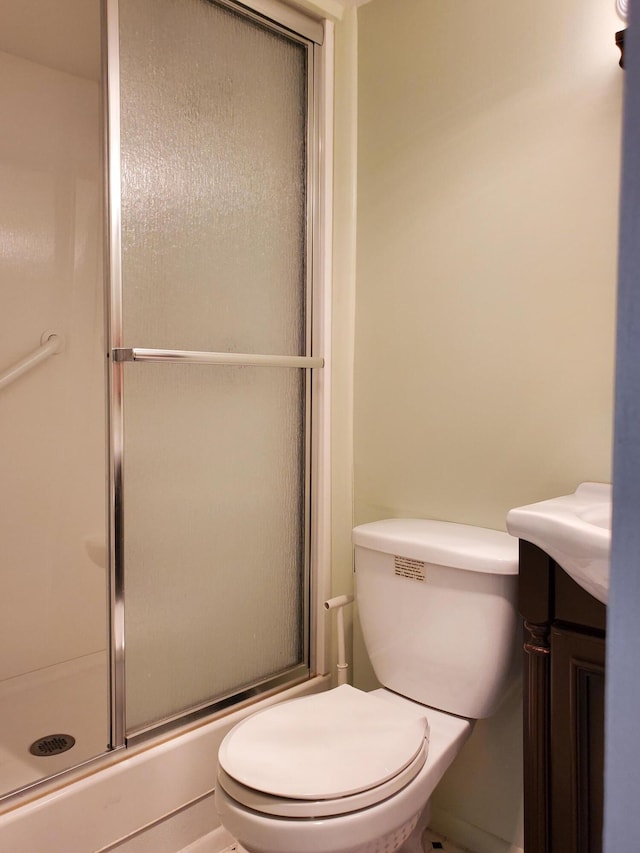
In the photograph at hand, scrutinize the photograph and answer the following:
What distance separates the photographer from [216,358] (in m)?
1.69

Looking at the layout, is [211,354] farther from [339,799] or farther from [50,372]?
[339,799]

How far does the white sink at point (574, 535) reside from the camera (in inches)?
40.0

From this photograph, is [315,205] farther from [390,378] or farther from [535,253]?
[535,253]

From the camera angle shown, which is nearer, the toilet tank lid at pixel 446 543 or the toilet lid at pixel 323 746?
the toilet lid at pixel 323 746

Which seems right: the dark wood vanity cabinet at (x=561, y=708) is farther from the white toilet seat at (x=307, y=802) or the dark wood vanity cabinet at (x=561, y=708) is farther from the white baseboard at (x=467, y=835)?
the white baseboard at (x=467, y=835)

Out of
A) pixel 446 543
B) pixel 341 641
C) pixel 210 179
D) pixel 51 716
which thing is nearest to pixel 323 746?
pixel 446 543

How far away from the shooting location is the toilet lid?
3.98ft

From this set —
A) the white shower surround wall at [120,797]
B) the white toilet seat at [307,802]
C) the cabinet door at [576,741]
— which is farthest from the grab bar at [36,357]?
the cabinet door at [576,741]

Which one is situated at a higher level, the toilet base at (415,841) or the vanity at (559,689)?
the vanity at (559,689)

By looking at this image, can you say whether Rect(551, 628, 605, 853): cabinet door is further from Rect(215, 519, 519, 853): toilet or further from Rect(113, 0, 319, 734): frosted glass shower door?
Rect(113, 0, 319, 734): frosted glass shower door

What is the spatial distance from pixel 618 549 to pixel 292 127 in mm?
1873

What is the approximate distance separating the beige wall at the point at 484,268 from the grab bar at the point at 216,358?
0.70ft

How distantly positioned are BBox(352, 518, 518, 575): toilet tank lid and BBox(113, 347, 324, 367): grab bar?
1.65ft

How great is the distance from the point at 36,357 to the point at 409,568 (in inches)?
56.0
